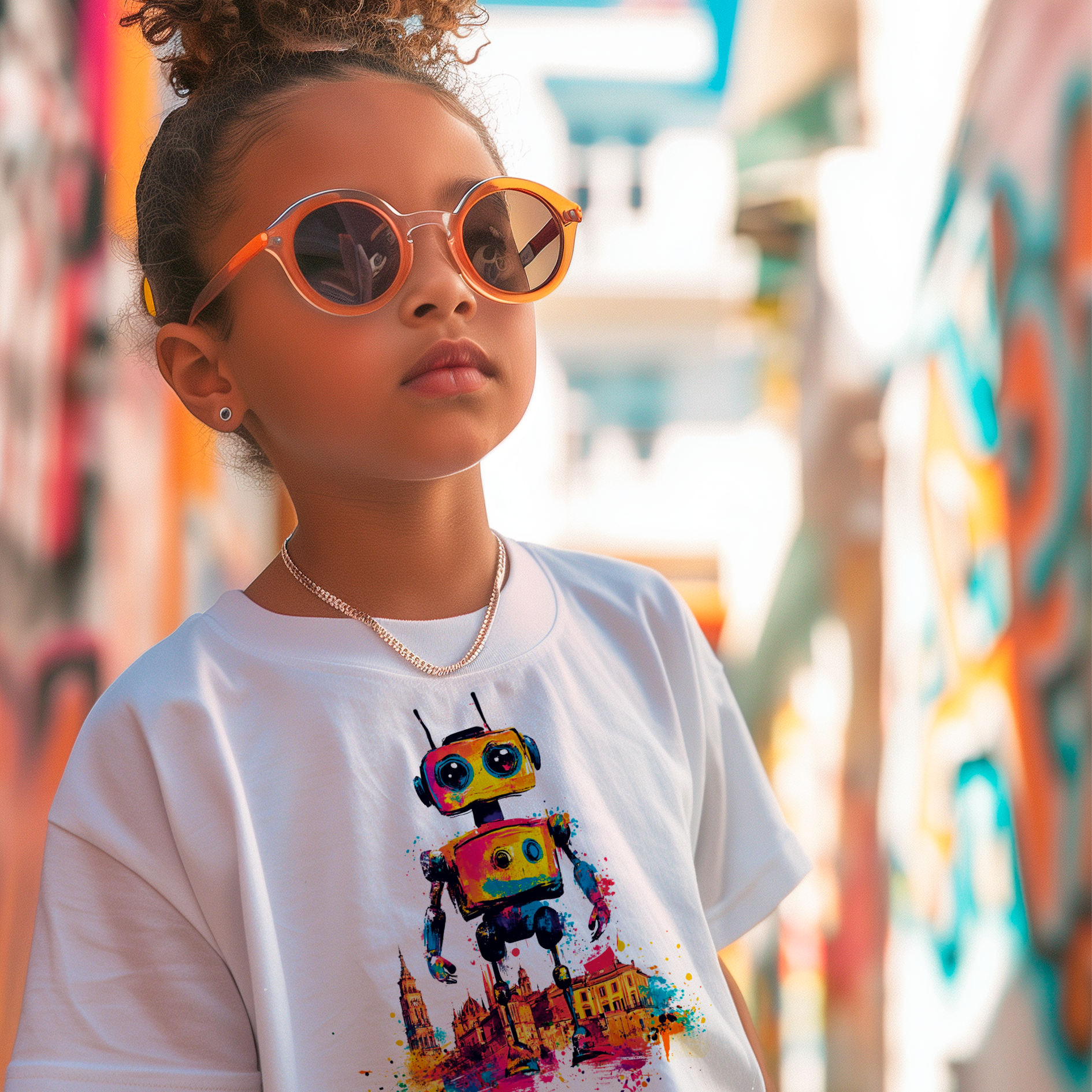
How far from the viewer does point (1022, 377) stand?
345 cm

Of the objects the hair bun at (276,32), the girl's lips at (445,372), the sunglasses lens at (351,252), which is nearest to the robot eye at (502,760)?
the girl's lips at (445,372)

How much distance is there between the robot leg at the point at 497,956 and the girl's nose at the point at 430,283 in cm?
55

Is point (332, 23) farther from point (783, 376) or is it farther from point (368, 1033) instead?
point (783, 376)

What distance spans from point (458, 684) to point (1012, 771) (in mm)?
2844

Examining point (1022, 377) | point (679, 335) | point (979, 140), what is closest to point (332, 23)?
point (1022, 377)

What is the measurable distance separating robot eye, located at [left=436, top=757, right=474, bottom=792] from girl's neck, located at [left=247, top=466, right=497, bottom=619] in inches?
6.6

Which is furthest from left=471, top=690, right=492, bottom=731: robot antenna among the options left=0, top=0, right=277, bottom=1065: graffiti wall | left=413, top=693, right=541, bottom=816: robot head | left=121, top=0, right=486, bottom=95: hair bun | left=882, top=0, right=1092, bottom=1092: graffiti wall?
left=882, top=0, right=1092, bottom=1092: graffiti wall

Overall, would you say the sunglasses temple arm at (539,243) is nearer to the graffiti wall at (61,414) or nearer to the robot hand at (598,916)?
the robot hand at (598,916)

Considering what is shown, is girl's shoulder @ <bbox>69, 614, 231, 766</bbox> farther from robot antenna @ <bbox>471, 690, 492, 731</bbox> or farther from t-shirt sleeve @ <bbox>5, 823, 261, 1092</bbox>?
robot antenna @ <bbox>471, 690, 492, 731</bbox>

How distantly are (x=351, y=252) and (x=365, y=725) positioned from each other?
1.44 feet

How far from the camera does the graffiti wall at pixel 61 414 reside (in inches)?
103

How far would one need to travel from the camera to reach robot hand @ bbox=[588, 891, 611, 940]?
1.05m

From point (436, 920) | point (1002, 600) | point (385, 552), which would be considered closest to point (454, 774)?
point (436, 920)

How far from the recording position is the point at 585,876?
42.0 inches
